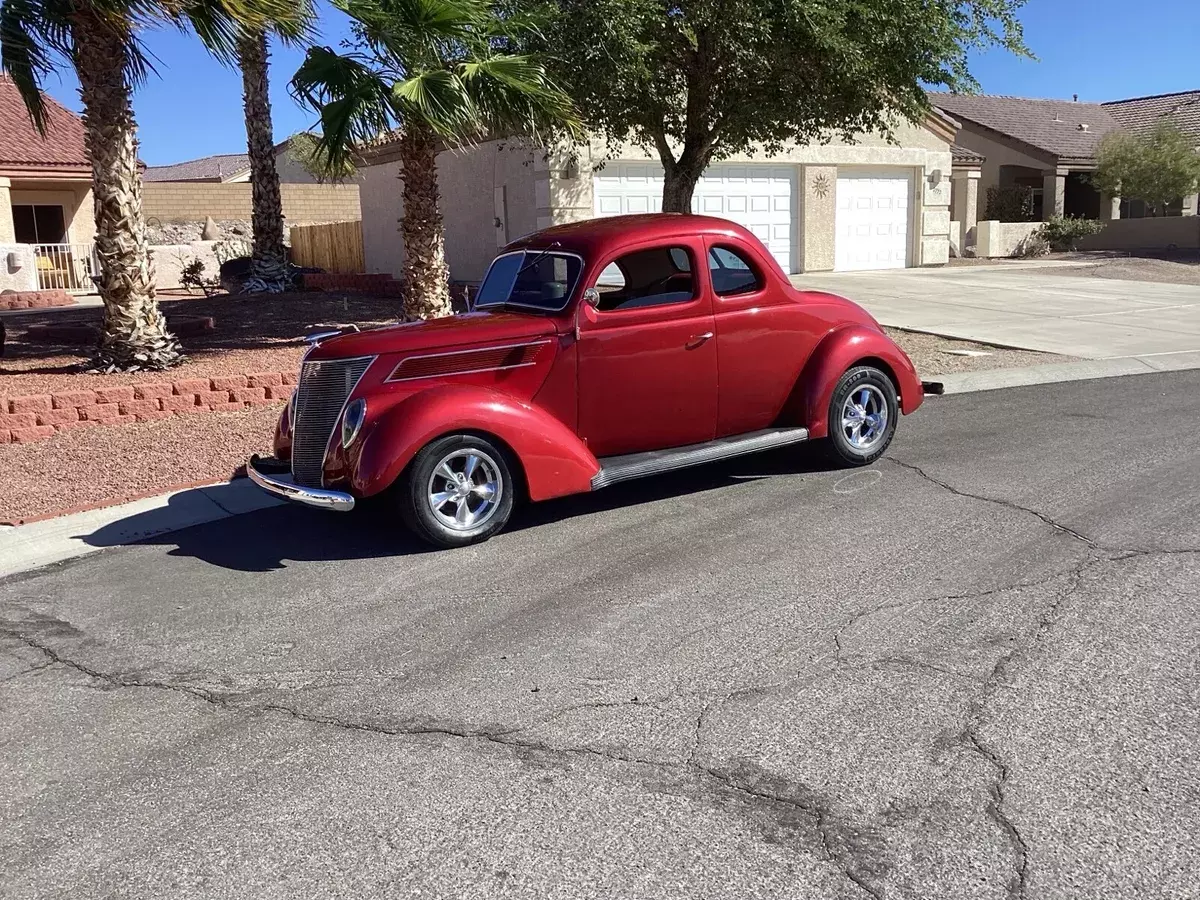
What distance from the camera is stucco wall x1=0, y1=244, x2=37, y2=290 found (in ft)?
76.7

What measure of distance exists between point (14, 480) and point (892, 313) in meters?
12.9

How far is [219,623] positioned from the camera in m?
5.20

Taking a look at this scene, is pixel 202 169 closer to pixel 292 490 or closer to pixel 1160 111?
pixel 1160 111

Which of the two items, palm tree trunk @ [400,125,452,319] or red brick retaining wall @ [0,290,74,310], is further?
red brick retaining wall @ [0,290,74,310]

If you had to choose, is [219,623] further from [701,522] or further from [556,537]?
[701,522]

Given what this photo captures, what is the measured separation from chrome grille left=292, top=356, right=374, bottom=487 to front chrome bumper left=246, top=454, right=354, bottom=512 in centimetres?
13

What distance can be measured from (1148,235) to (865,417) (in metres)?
30.0

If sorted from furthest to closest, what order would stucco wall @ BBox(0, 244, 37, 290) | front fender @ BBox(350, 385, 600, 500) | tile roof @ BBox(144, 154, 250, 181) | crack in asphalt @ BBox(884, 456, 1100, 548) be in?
tile roof @ BBox(144, 154, 250, 181) → stucco wall @ BBox(0, 244, 37, 290) → crack in asphalt @ BBox(884, 456, 1100, 548) → front fender @ BBox(350, 385, 600, 500)

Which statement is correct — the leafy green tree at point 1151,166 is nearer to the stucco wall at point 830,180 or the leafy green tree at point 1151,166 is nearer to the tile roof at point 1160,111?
the tile roof at point 1160,111

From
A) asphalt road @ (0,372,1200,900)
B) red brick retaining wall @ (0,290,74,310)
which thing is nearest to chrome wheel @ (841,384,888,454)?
asphalt road @ (0,372,1200,900)

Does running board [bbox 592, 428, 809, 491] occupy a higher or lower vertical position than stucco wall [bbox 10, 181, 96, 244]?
lower

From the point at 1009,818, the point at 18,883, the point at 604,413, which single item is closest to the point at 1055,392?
the point at 604,413

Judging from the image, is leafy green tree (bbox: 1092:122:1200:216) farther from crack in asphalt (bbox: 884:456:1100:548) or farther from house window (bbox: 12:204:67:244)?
house window (bbox: 12:204:67:244)

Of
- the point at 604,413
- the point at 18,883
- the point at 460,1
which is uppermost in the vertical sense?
the point at 460,1
